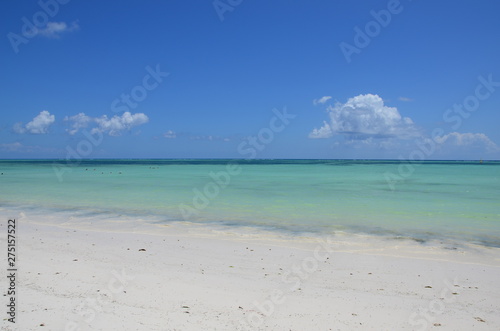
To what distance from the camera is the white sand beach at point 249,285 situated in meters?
5.14

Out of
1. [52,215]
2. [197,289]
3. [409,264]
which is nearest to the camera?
[197,289]

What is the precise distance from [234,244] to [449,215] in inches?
449

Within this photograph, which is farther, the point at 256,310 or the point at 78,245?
the point at 78,245

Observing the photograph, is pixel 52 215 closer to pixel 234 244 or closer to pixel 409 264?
pixel 234 244

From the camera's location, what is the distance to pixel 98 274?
278 inches

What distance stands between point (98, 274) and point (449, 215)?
1540 cm

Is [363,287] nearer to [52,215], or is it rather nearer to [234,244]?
[234,244]

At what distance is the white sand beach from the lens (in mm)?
5145

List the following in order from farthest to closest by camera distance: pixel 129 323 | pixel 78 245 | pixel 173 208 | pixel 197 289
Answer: pixel 173 208 → pixel 78 245 → pixel 197 289 → pixel 129 323

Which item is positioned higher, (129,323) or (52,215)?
(129,323)

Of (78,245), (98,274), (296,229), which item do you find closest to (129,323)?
(98,274)

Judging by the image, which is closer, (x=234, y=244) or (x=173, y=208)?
(x=234, y=244)

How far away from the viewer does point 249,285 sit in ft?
22.0

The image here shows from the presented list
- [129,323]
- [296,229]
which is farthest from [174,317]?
[296,229]
